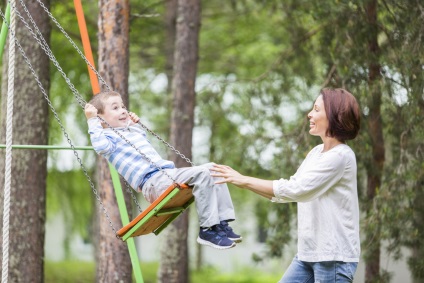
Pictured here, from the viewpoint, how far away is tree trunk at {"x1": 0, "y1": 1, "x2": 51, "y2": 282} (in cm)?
874

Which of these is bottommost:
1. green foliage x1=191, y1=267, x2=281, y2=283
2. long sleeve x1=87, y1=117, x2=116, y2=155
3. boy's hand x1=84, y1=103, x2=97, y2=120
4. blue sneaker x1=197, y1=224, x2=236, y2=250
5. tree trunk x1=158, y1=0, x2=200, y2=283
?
green foliage x1=191, y1=267, x2=281, y2=283

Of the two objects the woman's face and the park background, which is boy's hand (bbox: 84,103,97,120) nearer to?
the woman's face

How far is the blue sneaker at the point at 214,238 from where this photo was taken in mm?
4824

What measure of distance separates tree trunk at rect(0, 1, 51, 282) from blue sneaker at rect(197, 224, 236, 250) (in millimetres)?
4271

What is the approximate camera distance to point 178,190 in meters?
4.71

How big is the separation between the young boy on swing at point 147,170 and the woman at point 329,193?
59 centimetres

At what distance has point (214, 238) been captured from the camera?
4867mm

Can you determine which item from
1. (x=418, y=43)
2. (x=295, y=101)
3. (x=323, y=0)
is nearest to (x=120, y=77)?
(x=323, y=0)

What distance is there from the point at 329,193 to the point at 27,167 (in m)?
5.22

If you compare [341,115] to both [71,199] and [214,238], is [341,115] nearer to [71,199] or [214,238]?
[214,238]

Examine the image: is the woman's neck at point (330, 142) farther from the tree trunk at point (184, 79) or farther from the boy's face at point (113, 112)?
the tree trunk at point (184, 79)

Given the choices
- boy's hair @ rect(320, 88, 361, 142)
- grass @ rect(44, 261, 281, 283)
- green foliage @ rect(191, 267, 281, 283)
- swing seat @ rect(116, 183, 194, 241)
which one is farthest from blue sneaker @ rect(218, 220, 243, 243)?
green foliage @ rect(191, 267, 281, 283)

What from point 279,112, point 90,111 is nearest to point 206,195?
point 90,111

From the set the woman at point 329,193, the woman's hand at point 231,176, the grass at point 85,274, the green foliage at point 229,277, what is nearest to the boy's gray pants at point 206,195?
the woman's hand at point 231,176
